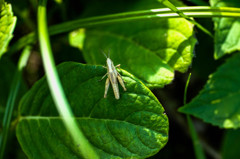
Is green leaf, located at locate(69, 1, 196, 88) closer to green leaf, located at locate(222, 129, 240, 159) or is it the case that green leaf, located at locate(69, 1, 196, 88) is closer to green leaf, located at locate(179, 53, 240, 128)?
green leaf, located at locate(179, 53, 240, 128)

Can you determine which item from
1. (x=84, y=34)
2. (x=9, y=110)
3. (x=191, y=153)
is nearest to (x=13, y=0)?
(x=84, y=34)

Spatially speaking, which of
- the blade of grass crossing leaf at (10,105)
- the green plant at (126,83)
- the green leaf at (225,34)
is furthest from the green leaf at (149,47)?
the blade of grass crossing leaf at (10,105)

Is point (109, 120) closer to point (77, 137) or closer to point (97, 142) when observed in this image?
point (97, 142)

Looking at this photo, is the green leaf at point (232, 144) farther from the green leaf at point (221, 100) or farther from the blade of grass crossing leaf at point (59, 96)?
the blade of grass crossing leaf at point (59, 96)

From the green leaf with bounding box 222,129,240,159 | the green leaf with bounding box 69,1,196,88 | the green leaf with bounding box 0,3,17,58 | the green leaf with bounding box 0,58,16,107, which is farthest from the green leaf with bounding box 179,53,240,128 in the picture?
the green leaf with bounding box 0,58,16,107

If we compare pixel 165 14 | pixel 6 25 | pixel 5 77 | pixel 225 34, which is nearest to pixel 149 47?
pixel 165 14

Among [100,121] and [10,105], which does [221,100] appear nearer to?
[100,121]
